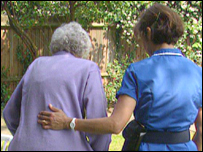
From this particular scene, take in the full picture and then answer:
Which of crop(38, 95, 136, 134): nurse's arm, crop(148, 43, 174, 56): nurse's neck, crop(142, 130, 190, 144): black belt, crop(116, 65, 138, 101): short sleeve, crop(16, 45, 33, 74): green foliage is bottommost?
crop(16, 45, 33, 74): green foliage

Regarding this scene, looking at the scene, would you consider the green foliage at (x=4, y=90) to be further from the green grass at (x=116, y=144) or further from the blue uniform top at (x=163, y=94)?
the blue uniform top at (x=163, y=94)

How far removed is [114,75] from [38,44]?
6.47 feet

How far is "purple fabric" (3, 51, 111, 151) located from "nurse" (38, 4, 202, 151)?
217 mm

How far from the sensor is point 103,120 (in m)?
2.04

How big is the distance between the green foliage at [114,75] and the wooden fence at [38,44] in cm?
18

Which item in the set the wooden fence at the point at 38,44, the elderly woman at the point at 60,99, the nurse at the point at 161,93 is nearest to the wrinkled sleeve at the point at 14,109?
the elderly woman at the point at 60,99

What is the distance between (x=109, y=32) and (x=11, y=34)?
2.35m

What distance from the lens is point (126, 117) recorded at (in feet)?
6.38

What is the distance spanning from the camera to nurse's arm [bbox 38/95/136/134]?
1.93m

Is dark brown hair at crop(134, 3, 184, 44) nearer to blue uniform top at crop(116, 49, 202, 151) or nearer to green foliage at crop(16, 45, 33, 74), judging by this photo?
blue uniform top at crop(116, 49, 202, 151)

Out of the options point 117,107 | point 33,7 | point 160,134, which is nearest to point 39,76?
point 117,107

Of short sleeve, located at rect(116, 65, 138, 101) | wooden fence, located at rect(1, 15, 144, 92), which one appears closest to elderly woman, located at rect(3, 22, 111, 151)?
short sleeve, located at rect(116, 65, 138, 101)

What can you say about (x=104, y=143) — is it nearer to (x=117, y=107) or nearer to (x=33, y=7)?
(x=117, y=107)

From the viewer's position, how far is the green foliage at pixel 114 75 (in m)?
8.47
